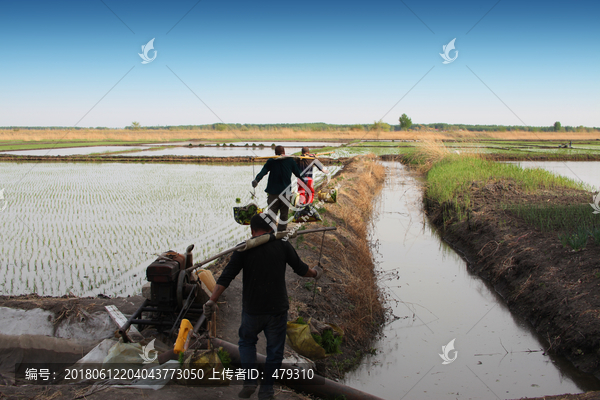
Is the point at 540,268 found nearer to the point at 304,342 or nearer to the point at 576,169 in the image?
the point at 304,342

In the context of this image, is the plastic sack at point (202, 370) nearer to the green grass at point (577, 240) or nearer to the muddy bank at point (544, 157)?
the green grass at point (577, 240)

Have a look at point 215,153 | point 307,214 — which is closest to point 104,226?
point 307,214

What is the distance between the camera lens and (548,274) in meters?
5.90

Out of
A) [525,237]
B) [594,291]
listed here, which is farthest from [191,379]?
[525,237]

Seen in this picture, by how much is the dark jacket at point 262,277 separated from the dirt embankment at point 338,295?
3.79ft

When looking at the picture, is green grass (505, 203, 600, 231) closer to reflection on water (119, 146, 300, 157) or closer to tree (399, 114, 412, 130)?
reflection on water (119, 146, 300, 157)

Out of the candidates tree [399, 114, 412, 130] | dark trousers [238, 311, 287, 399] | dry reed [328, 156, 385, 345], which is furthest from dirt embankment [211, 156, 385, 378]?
tree [399, 114, 412, 130]

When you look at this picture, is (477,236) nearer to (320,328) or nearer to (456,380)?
(456,380)

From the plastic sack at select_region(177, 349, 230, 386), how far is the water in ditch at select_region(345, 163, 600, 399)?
1.55 metres

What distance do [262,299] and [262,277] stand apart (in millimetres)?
155

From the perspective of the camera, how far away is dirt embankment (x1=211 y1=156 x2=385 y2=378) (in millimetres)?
4496

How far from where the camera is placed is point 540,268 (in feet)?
→ 20.3

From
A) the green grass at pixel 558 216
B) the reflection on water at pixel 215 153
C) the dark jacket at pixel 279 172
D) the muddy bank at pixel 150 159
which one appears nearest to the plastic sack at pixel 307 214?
the dark jacket at pixel 279 172

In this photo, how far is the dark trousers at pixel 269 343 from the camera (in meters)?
3.09
